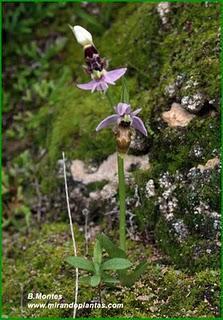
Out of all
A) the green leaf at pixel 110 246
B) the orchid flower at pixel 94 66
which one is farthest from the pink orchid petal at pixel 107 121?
the green leaf at pixel 110 246

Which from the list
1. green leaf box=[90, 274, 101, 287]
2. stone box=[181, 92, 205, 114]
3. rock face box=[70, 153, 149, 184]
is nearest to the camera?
green leaf box=[90, 274, 101, 287]

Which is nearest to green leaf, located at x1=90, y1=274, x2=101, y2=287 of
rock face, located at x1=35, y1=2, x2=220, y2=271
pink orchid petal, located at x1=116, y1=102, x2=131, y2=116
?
rock face, located at x1=35, y1=2, x2=220, y2=271

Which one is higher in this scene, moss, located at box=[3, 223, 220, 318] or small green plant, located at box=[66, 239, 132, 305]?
small green plant, located at box=[66, 239, 132, 305]

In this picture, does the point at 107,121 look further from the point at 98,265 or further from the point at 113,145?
the point at 113,145

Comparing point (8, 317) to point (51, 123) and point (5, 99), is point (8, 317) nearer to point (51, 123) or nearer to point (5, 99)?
point (51, 123)

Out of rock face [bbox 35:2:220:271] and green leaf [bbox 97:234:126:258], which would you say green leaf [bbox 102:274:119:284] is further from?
rock face [bbox 35:2:220:271]

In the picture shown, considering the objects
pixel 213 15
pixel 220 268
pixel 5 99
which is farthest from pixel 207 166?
pixel 5 99

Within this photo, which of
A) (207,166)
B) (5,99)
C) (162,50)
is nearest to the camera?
(207,166)

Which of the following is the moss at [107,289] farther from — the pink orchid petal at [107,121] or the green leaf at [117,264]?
the pink orchid petal at [107,121]
